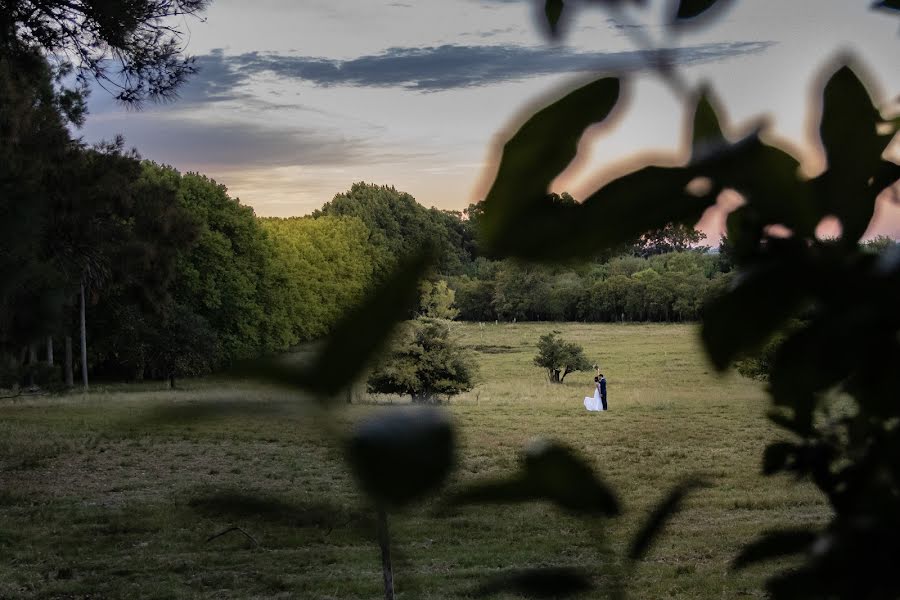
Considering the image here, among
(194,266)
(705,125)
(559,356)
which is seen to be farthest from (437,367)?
(705,125)

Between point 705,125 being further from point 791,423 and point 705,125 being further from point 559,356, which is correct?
point 559,356

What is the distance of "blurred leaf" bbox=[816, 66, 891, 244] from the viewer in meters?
0.27

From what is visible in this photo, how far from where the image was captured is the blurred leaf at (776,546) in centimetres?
30

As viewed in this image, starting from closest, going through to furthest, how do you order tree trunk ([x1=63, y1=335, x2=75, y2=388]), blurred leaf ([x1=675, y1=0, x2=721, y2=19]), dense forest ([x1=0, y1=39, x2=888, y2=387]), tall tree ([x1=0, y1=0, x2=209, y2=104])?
blurred leaf ([x1=675, y1=0, x2=721, y2=19]), dense forest ([x1=0, y1=39, x2=888, y2=387]), tall tree ([x1=0, y1=0, x2=209, y2=104]), tree trunk ([x1=63, y1=335, x2=75, y2=388])

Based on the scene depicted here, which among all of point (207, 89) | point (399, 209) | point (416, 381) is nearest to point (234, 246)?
point (399, 209)

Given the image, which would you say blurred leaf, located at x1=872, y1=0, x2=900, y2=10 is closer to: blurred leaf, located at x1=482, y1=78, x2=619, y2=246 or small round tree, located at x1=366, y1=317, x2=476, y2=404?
blurred leaf, located at x1=482, y1=78, x2=619, y2=246

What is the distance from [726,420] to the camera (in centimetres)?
1454

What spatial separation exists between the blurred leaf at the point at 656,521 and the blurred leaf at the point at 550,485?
0.09 feet

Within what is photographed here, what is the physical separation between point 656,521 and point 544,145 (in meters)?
0.15

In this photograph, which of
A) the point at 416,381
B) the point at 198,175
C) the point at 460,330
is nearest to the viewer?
the point at 416,381

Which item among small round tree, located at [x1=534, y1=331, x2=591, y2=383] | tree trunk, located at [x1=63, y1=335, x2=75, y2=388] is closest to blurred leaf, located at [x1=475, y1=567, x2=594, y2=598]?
small round tree, located at [x1=534, y1=331, x2=591, y2=383]

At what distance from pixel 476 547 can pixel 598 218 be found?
23.4 feet

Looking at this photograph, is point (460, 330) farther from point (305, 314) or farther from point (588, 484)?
point (588, 484)

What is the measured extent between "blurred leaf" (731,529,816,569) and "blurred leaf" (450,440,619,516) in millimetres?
64
